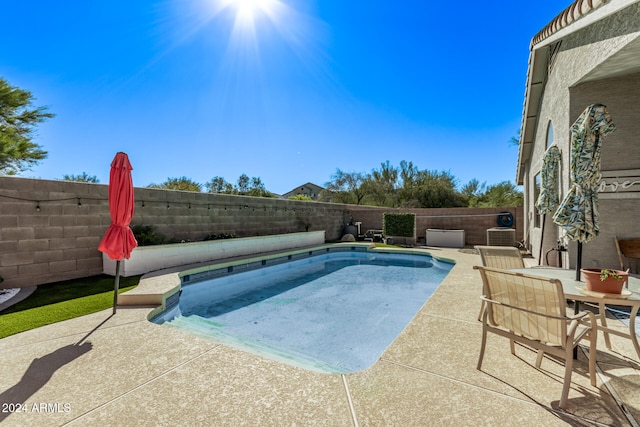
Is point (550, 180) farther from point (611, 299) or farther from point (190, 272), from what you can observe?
point (190, 272)

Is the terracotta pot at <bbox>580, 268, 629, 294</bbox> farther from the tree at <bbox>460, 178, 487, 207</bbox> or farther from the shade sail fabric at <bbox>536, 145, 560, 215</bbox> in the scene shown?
the tree at <bbox>460, 178, 487, 207</bbox>

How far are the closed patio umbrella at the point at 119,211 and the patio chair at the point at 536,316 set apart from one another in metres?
4.49

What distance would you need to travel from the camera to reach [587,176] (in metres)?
3.19

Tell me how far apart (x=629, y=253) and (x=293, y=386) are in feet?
20.0

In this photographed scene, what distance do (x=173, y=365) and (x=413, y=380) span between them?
217cm

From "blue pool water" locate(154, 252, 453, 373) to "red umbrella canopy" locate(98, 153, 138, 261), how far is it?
129 cm

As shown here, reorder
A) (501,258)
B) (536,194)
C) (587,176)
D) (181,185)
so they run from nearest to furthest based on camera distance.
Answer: (587,176) < (501,258) < (536,194) < (181,185)

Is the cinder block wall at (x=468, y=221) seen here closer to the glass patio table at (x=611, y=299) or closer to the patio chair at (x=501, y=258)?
the patio chair at (x=501, y=258)

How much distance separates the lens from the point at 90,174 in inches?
1542

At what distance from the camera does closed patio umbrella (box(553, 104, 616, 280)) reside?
3.15 metres

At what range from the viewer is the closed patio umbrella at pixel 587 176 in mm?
3154

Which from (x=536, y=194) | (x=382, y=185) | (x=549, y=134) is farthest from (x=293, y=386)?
(x=382, y=185)

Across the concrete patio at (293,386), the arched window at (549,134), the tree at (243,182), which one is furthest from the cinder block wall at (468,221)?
the tree at (243,182)

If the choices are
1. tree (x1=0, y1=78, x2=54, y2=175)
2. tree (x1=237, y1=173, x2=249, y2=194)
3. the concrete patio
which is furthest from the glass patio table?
tree (x1=237, y1=173, x2=249, y2=194)
